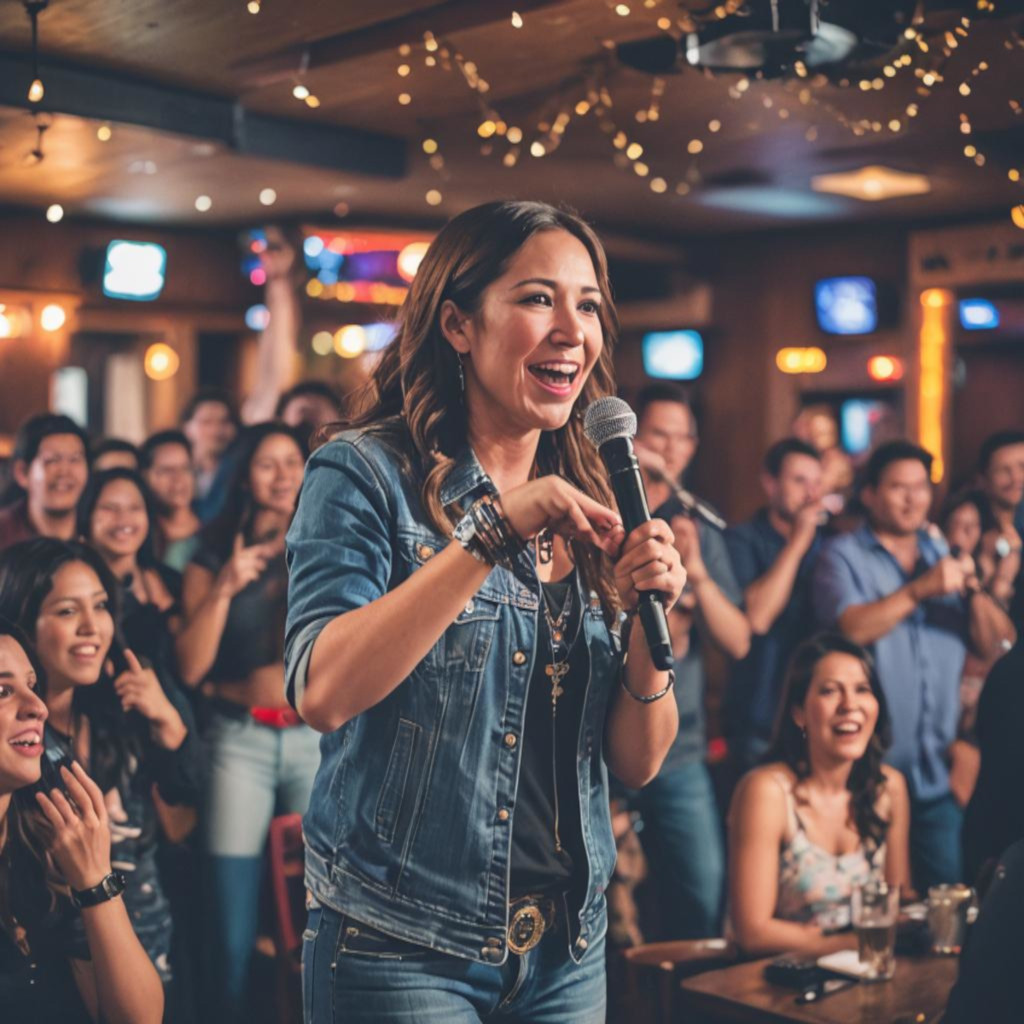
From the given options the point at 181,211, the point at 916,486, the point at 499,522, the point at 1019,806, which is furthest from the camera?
the point at 181,211

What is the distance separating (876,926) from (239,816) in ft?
5.82

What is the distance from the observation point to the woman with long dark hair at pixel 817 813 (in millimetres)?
3033

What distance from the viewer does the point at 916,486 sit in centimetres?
445

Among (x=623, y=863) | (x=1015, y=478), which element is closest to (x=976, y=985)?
(x=623, y=863)

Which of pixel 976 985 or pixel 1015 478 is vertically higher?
pixel 1015 478

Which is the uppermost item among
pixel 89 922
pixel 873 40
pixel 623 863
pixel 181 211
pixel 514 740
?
pixel 181 211

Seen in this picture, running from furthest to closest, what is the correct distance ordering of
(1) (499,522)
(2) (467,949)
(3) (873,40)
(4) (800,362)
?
(4) (800,362) → (3) (873,40) → (2) (467,949) → (1) (499,522)

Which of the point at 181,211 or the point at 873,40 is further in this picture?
the point at 181,211

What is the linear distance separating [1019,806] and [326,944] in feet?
5.56

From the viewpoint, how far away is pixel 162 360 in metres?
8.86

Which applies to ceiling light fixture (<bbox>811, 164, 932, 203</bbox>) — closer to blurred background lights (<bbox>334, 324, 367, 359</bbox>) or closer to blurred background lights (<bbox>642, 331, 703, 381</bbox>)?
blurred background lights (<bbox>642, 331, 703, 381</bbox>)

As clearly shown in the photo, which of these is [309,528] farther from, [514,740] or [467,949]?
[467,949]

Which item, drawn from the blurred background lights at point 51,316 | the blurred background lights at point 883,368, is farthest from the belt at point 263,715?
the blurred background lights at point 883,368

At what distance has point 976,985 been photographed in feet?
5.10
